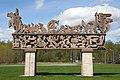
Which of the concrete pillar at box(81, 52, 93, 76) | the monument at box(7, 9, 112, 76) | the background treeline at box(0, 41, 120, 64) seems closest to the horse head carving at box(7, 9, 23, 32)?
the monument at box(7, 9, 112, 76)

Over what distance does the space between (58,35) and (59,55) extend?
7281 centimetres

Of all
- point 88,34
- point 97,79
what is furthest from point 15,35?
point 97,79

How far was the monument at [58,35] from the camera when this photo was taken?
23.7 metres

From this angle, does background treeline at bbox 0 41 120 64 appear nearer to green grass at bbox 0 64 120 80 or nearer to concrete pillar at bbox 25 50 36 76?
green grass at bbox 0 64 120 80

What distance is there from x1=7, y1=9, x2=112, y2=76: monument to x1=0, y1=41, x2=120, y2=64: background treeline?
62.0m

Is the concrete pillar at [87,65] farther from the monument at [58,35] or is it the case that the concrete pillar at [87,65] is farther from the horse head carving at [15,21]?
the horse head carving at [15,21]

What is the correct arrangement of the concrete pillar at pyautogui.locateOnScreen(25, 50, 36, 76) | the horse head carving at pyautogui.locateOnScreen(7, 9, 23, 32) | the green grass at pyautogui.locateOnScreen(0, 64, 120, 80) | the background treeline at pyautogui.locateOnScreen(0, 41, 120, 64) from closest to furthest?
1. the green grass at pyautogui.locateOnScreen(0, 64, 120, 80)
2. the concrete pillar at pyautogui.locateOnScreen(25, 50, 36, 76)
3. the horse head carving at pyautogui.locateOnScreen(7, 9, 23, 32)
4. the background treeline at pyautogui.locateOnScreen(0, 41, 120, 64)

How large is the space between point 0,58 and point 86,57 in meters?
70.7

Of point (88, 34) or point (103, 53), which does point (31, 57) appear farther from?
point (103, 53)

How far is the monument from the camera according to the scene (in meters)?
23.7

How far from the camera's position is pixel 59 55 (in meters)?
96.4

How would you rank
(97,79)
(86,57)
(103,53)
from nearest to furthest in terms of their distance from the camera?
(97,79) → (86,57) → (103,53)

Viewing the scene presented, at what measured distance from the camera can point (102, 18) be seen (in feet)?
78.1

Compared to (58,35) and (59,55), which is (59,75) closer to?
(58,35)
